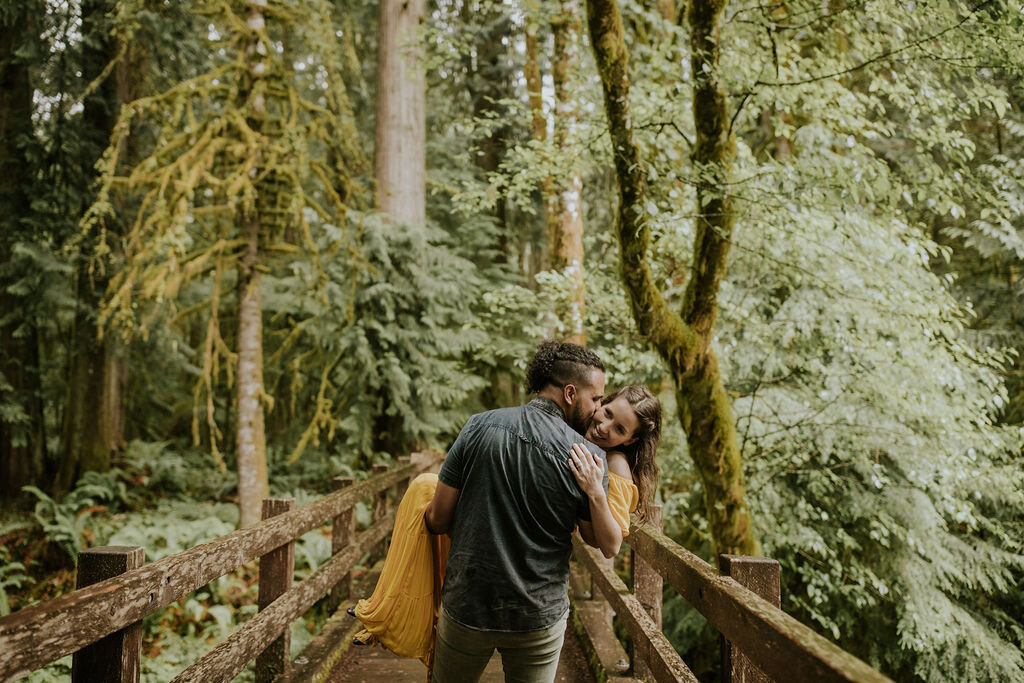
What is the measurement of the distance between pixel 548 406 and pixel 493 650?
2.96ft

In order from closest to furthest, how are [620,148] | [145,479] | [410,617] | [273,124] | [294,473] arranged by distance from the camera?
1. [410,617]
2. [620,148]
3. [273,124]
4. [145,479]
5. [294,473]

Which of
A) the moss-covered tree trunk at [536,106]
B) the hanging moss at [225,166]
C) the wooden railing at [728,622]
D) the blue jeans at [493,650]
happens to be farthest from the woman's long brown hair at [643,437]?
the hanging moss at [225,166]

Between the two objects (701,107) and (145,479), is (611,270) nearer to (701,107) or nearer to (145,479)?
(701,107)

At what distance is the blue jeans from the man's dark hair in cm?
89

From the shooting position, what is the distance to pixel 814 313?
6594 mm

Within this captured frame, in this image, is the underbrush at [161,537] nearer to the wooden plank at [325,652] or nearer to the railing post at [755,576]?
the wooden plank at [325,652]

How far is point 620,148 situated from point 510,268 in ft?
25.6

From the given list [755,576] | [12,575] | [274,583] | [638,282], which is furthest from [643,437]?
[12,575]

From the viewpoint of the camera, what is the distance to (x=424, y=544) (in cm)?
246

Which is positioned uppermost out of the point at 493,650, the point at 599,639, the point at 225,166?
the point at 225,166

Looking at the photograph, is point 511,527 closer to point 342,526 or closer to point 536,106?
point 342,526

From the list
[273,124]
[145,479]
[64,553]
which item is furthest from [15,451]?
[273,124]

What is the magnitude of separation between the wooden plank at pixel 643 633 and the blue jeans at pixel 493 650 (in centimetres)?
68

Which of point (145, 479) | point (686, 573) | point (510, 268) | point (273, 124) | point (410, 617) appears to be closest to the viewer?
point (410, 617)
